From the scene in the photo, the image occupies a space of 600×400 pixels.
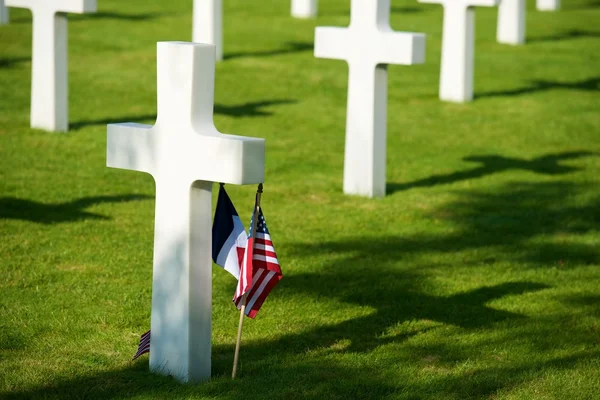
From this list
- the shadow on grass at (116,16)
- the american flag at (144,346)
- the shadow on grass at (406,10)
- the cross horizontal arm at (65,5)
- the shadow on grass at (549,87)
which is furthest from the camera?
the shadow on grass at (406,10)

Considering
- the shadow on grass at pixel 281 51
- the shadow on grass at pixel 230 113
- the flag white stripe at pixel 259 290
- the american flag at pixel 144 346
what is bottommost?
the american flag at pixel 144 346

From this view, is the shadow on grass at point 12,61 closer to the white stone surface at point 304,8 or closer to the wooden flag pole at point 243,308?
the white stone surface at point 304,8

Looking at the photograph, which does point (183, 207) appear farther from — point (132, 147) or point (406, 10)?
point (406, 10)

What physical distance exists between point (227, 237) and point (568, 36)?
694 inches

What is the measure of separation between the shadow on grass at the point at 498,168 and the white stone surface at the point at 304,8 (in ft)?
32.9

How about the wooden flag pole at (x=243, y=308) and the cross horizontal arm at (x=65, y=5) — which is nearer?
the wooden flag pole at (x=243, y=308)

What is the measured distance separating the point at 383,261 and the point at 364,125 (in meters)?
2.59

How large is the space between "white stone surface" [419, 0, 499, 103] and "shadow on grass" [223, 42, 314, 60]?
3700 mm

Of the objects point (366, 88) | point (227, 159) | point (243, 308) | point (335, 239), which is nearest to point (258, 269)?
point (243, 308)

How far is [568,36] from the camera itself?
22328 millimetres

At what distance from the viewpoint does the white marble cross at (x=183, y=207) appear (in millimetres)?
5895

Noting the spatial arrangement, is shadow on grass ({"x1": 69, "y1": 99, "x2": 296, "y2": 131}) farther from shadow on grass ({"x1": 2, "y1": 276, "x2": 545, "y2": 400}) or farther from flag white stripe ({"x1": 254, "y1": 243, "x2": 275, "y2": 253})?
flag white stripe ({"x1": 254, "y1": 243, "x2": 275, "y2": 253})

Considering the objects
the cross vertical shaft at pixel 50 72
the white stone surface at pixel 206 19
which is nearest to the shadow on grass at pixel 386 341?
the cross vertical shaft at pixel 50 72

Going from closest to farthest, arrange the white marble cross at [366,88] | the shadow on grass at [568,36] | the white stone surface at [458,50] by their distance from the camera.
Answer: the white marble cross at [366,88], the white stone surface at [458,50], the shadow on grass at [568,36]
